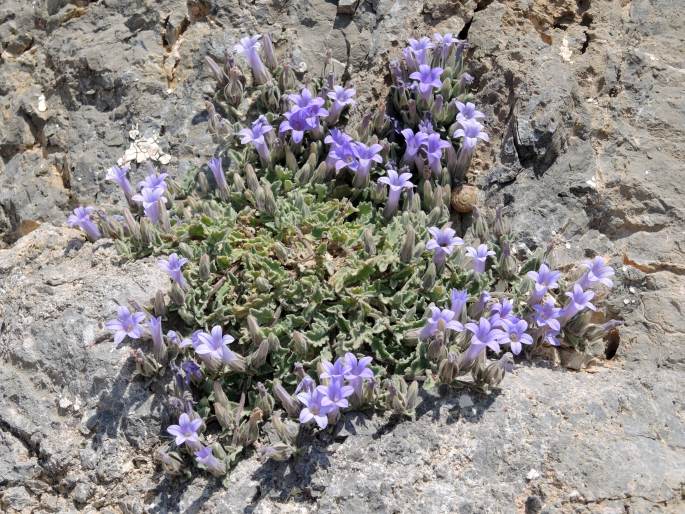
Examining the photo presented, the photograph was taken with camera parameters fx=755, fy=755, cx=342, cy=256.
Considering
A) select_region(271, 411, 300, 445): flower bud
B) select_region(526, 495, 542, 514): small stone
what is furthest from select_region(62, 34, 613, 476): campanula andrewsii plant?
select_region(526, 495, 542, 514): small stone

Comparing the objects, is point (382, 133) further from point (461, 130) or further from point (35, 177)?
point (35, 177)

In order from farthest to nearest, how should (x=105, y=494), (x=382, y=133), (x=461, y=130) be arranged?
(x=382, y=133) → (x=461, y=130) → (x=105, y=494)

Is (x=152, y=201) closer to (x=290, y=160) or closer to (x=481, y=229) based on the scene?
(x=290, y=160)

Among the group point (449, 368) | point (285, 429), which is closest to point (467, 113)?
point (449, 368)

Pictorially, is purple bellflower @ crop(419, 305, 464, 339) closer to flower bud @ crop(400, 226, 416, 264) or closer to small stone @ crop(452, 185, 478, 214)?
flower bud @ crop(400, 226, 416, 264)

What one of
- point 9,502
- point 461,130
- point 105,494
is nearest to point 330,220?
point 461,130

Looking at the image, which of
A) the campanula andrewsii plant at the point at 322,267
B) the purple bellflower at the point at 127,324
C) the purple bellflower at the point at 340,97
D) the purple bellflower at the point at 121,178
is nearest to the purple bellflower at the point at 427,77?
the campanula andrewsii plant at the point at 322,267
